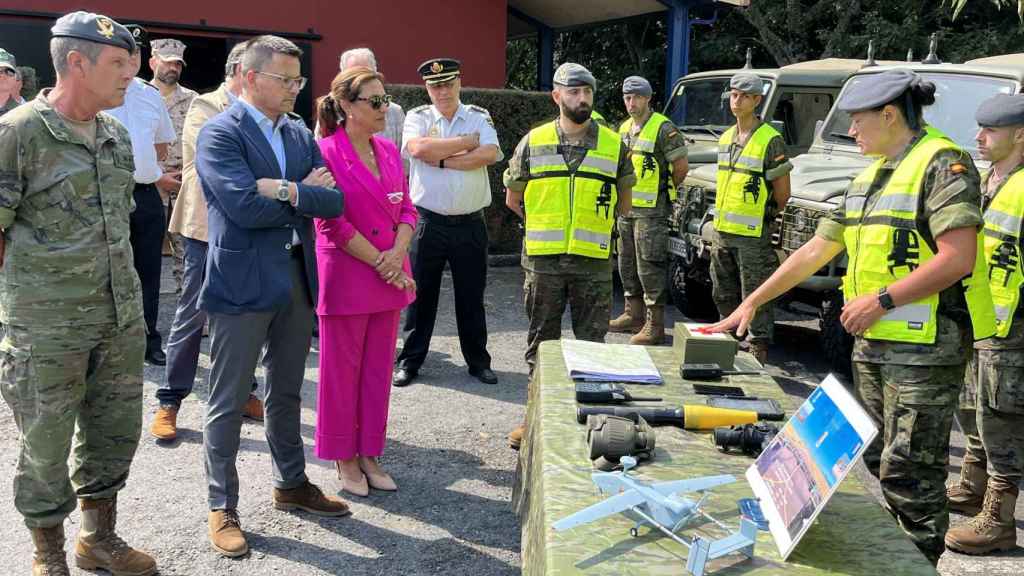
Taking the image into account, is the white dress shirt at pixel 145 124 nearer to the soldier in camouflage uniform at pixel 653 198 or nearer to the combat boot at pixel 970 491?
the soldier in camouflage uniform at pixel 653 198

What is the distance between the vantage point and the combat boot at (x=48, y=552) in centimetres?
298

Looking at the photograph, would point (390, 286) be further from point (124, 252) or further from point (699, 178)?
point (699, 178)

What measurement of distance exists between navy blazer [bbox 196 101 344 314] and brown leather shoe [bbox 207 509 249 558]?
81cm

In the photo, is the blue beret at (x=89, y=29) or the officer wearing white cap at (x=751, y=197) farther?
the officer wearing white cap at (x=751, y=197)

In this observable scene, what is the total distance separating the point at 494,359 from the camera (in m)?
6.11

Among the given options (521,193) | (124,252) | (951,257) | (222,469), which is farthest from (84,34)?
(951,257)

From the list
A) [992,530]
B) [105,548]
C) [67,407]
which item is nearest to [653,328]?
[992,530]

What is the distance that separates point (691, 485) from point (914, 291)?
1.16 metres

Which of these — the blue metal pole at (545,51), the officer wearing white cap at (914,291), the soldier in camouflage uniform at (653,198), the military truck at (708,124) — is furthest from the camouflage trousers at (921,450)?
the blue metal pole at (545,51)

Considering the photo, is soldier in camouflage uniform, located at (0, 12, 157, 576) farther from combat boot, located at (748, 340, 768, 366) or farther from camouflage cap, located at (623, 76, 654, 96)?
camouflage cap, located at (623, 76, 654, 96)

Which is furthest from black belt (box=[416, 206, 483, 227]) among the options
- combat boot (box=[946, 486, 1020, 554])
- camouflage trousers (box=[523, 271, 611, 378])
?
combat boot (box=[946, 486, 1020, 554])

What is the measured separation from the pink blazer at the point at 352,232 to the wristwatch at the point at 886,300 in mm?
2013

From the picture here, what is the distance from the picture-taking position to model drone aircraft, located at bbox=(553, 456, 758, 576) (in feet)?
5.79

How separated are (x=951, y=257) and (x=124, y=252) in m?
2.72
